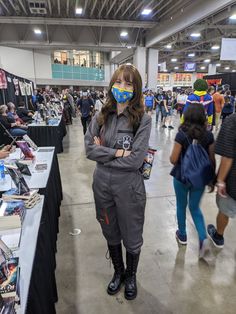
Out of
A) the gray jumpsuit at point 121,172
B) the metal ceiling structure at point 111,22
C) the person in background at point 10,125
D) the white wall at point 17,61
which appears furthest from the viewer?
the white wall at point 17,61

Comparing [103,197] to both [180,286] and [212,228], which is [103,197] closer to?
[180,286]

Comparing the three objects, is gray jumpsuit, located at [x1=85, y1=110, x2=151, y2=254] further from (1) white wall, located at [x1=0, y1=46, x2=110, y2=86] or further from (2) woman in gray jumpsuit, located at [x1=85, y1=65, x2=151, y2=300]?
(1) white wall, located at [x1=0, y1=46, x2=110, y2=86]

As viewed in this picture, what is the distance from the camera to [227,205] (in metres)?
2.05

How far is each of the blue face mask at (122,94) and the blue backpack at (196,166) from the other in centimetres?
72

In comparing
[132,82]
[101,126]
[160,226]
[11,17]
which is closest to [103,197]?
[101,126]

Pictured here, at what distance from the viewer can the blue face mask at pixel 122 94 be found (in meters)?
1.49

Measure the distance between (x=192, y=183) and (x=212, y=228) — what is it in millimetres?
824

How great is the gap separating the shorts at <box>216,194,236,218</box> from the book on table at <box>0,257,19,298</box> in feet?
5.24

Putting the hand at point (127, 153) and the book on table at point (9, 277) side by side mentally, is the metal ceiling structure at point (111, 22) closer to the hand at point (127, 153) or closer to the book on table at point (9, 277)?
the hand at point (127, 153)

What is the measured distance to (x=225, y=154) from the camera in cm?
180

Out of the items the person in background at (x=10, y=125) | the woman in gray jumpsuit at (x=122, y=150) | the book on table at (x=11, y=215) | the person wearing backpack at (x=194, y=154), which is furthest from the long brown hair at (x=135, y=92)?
the person in background at (x=10, y=125)

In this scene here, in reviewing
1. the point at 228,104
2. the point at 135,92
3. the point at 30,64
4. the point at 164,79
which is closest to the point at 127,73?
the point at 135,92

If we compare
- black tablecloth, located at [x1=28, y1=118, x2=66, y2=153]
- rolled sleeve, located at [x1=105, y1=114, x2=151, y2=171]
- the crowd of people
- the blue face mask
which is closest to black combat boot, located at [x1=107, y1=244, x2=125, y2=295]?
the crowd of people

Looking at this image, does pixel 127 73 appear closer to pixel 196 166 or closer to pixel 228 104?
pixel 196 166
